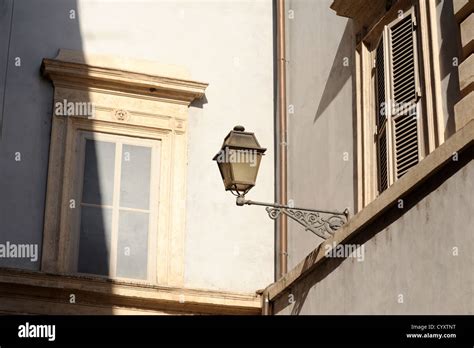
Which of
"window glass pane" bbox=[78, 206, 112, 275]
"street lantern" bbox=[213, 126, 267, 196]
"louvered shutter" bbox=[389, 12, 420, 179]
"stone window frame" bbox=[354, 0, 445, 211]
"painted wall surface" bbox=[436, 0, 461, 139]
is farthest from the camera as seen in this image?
"window glass pane" bbox=[78, 206, 112, 275]

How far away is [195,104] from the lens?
12.2 m

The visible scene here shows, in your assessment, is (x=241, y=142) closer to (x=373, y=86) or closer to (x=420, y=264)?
(x=373, y=86)

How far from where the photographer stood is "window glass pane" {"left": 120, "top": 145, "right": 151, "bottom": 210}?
11703 millimetres

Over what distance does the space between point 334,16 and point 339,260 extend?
9.50ft

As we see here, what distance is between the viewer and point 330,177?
34.7 ft

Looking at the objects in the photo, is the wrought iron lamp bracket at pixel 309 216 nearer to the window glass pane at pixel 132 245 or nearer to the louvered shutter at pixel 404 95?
the louvered shutter at pixel 404 95

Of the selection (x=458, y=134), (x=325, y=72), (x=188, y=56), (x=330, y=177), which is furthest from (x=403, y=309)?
(x=188, y=56)

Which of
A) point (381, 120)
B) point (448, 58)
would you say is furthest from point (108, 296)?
point (448, 58)

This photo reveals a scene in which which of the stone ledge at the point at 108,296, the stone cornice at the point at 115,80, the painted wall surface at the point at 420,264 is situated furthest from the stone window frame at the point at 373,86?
the stone cornice at the point at 115,80

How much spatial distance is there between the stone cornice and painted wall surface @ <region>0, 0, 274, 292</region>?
0.60ft

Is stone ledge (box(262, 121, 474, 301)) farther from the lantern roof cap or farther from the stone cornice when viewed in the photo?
the stone cornice

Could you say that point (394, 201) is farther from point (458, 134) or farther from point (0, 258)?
point (0, 258)

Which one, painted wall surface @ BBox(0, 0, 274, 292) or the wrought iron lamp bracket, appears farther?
painted wall surface @ BBox(0, 0, 274, 292)

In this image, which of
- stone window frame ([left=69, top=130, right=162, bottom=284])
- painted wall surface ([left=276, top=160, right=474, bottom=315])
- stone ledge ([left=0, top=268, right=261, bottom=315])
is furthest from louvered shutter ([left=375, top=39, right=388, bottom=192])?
stone window frame ([left=69, top=130, right=162, bottom=284])
